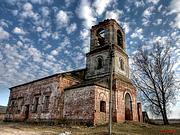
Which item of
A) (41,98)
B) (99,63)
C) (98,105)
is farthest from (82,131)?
(99,63)

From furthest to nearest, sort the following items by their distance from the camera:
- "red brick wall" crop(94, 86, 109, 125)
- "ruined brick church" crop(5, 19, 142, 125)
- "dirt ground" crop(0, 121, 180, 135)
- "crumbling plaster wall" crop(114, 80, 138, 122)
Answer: "crumbling plaster wall" crop(114, 80, 138, 122)
"ruined brick church" crop(5, 19, 142, 125)
"red brick wall" crop(94, 86, 109, 125)
"dirt ground" crop(0, 121, 180, 135)

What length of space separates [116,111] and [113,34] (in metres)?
10.6

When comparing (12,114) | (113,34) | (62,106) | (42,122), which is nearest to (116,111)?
(62,106)

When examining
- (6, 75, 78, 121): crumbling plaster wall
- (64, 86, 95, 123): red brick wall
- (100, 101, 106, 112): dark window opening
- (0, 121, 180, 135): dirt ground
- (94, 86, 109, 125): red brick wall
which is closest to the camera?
(0, 121, 180, 135): dirt ground

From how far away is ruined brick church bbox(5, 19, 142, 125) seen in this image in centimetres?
1844

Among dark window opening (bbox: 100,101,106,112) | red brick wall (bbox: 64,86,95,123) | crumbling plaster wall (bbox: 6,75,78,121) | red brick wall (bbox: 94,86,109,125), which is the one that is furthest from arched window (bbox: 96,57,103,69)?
dark window opening (bbox: 100,101,106,112)

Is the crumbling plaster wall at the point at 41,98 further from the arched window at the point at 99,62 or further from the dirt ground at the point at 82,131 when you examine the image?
the dirt ground at the point at 82,131

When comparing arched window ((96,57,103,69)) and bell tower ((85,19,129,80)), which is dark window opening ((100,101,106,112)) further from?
arched window ((96,57,103,69))

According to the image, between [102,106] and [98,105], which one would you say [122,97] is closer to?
[102,106]

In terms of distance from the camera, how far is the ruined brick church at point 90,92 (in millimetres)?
18438

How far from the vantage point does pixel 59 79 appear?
21203mm

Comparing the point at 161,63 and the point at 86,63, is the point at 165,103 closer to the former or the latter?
the point at 161,63

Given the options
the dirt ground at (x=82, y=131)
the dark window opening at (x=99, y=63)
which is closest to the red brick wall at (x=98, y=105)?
the dirt ground at (x=82, y=131)

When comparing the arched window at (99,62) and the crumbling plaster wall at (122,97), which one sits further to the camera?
the arched window at (99,62)
